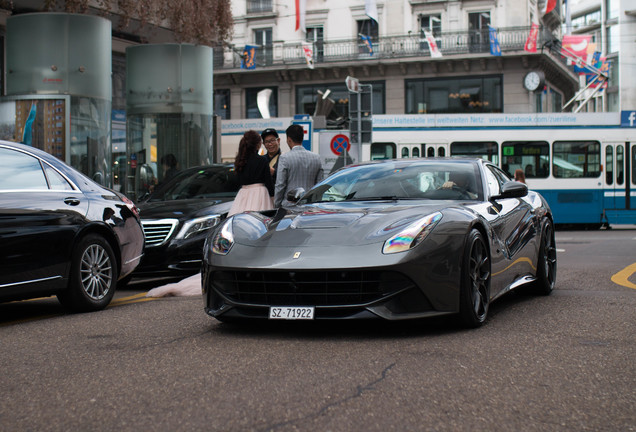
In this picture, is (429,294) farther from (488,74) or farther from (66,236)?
(488,74)

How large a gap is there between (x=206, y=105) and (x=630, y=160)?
13.3m

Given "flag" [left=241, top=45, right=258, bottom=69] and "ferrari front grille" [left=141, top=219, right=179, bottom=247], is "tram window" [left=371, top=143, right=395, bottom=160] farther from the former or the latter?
"ferrari front grille" [left=141, top=219, right=179, bottom=247]

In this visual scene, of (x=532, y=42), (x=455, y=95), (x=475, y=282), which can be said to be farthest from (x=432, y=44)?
(x=475, y=282)

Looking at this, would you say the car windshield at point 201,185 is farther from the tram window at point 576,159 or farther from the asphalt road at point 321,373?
the tram window at point 576,159

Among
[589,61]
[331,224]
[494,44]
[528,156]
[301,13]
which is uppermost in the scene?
[301,13]

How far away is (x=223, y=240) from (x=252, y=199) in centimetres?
354

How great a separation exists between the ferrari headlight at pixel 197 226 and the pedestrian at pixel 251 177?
293mm

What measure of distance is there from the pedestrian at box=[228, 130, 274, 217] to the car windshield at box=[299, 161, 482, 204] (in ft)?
7.64

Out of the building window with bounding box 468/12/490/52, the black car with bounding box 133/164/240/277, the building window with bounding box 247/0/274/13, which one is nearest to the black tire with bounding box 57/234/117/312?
the black car with bounding box 133/164/240/277

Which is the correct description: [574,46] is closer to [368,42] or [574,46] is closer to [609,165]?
[368,42]

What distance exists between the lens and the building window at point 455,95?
3900 cm

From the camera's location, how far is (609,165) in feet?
81.0

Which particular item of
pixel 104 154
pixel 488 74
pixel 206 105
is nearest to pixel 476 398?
pixel 104 154

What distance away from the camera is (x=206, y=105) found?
17.1m
